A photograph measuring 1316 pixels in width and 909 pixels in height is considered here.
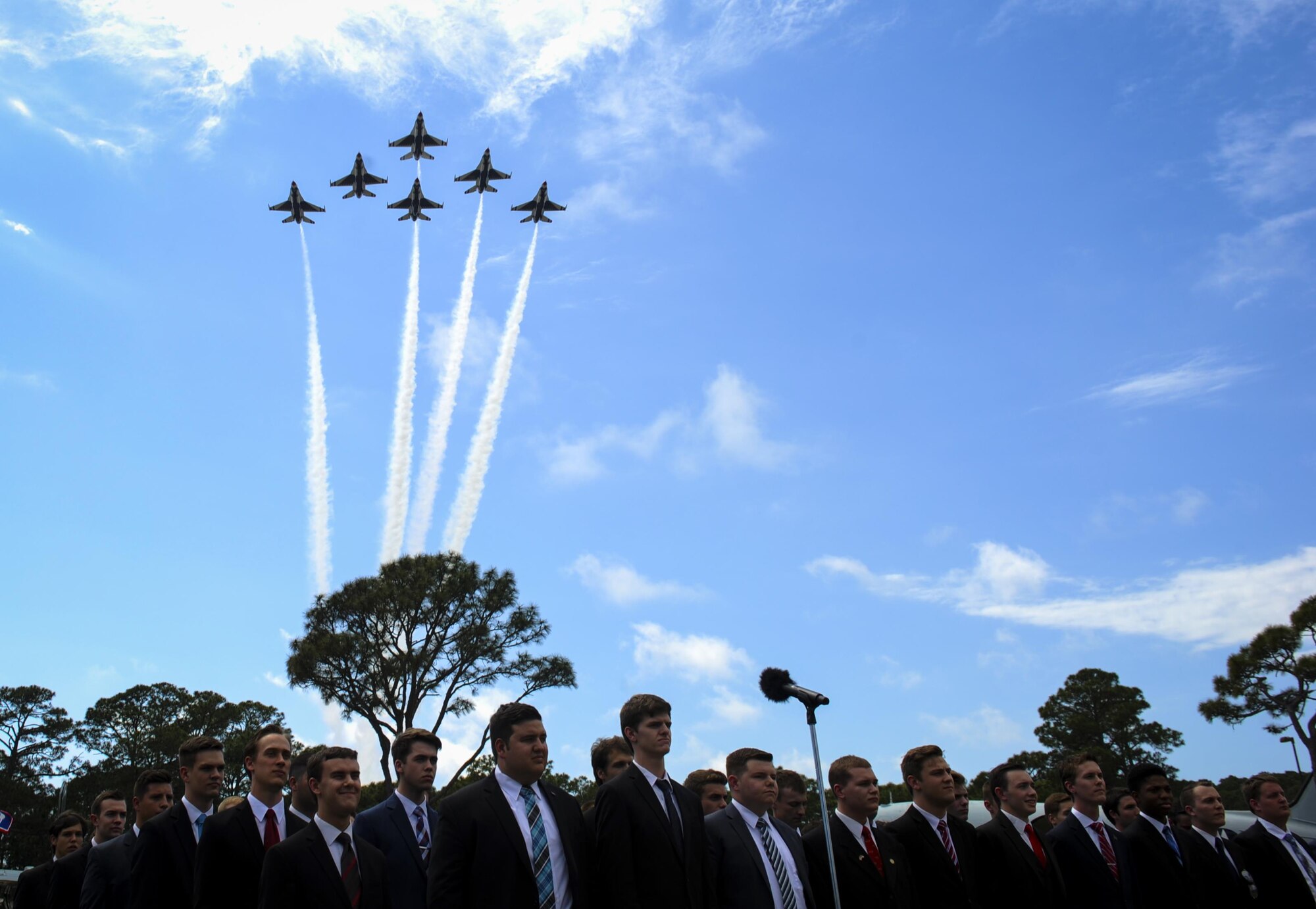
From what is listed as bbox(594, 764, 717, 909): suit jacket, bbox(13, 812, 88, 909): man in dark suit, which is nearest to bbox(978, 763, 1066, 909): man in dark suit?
bbox(594, 764, 717, 909): suit jacket

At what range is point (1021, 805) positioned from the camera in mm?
8438

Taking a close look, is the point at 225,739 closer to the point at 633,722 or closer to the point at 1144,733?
the point at 1144,733

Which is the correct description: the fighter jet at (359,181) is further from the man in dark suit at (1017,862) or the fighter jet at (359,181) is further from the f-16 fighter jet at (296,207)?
the man in dark suit at (1017,862)

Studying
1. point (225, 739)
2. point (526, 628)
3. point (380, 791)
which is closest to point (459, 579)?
Result: point (526, 628)

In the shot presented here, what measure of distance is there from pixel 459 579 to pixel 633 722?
31790mm

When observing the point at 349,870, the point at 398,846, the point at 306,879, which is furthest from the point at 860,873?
the point at 306,879

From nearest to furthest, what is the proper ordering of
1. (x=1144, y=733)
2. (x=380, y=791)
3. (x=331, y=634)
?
(x=331, y=634), (x=380, y=791), (x=1144, y=733)

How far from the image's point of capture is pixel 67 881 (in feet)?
28.6

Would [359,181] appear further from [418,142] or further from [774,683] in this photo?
[774,683]

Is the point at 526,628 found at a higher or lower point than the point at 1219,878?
higher

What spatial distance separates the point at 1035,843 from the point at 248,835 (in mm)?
6579

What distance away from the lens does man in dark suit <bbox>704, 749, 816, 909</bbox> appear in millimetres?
6852

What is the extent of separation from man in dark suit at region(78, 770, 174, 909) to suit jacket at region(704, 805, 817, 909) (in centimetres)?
425

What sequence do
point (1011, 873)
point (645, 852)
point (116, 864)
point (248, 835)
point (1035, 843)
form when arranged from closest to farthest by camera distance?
point (645, 852), point (248, 835), point (116, 864), point (1011, 873), point (1035, 843)
